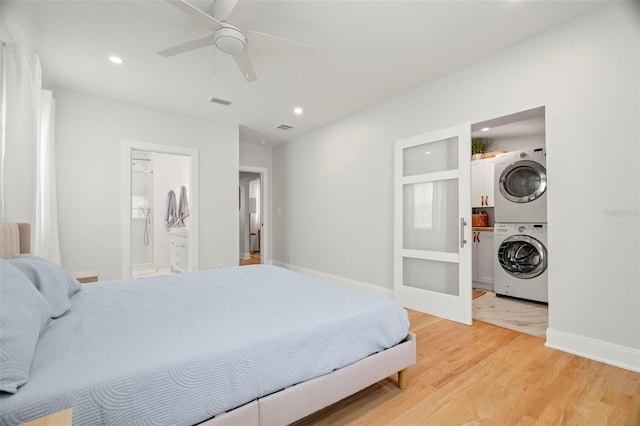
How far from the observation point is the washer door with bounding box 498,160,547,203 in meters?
3.69

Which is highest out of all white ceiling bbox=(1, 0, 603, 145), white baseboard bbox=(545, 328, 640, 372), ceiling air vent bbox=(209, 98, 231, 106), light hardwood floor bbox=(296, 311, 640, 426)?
white ceiling bbox=(1, 0, 603, 145)

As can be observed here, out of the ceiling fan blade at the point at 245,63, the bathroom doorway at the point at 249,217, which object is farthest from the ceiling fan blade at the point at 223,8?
the bathroom doorway at the point at 249,217

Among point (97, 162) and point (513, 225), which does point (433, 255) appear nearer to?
point (513, 225)

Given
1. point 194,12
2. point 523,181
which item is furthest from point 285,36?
point 523,181

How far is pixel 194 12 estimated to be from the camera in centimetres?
184

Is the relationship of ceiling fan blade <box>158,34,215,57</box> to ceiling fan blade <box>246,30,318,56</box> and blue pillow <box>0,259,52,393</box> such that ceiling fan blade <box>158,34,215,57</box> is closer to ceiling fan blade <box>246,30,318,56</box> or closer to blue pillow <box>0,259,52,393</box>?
ceiling fan blade <box>246,30,318,56</box>

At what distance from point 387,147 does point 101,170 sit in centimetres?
380

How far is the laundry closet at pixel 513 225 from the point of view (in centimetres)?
366

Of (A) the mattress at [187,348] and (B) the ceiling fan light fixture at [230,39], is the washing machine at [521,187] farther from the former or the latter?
(B) the ceiling fan light fixture at [230,39]

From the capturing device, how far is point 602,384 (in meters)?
1.92

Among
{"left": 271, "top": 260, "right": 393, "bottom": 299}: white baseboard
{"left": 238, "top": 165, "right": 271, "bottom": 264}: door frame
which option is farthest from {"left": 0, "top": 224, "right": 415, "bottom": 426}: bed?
{"left": 238, "top": 165, "right": 271, "bottom": 264}: door frame

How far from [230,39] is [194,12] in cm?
32

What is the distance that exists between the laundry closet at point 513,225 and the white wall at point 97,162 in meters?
4.12

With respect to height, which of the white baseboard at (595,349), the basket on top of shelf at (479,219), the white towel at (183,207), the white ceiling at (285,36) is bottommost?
the white baseboard at (595,349)
